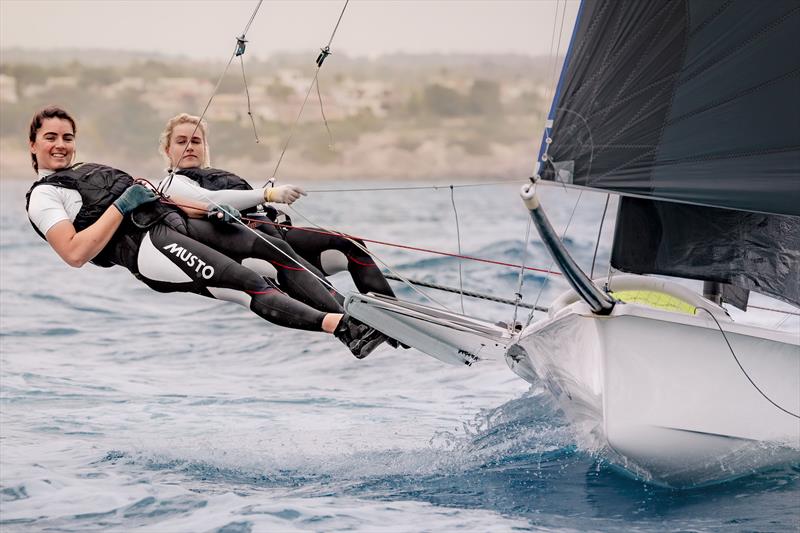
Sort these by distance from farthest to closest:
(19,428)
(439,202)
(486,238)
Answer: (439,202) < (486,238) < (19,428)

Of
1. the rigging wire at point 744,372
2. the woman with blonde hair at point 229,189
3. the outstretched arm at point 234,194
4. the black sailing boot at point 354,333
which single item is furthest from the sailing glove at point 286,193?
the rigging wire at point 744,372

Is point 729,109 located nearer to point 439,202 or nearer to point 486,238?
point 486,238

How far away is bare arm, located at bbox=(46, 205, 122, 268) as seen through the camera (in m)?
3.50

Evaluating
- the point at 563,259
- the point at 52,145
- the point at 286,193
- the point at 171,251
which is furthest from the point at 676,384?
the point at 52,145

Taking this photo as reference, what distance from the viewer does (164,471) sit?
13.5 feet

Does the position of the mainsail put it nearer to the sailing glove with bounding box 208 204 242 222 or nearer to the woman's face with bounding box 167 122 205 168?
the sailing glove with bounding box 208 204 242 222

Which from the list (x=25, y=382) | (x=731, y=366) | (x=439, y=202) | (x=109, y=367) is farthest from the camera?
(x=439, y=202)

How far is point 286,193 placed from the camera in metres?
3.46

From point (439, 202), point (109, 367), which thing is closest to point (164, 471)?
point (109, 367)

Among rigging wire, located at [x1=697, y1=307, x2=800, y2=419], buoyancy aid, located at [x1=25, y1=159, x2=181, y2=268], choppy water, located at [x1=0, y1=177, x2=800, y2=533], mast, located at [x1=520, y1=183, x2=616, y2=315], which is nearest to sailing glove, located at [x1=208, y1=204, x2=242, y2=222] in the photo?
buoyancy aid, located at [x1=25, y1=159, x2=181, y2=268]

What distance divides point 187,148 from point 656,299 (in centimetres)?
186

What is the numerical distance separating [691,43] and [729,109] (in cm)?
23

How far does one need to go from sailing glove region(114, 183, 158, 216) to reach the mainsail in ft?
4.70

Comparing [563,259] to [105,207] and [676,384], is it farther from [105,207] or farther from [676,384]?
[105,207]
